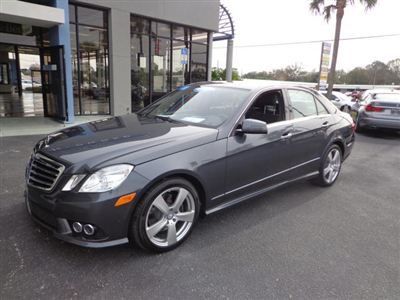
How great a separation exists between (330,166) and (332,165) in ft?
0.20

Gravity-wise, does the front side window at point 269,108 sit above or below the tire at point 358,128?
above

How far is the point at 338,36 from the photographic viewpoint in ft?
42.7

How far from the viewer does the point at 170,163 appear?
8.70 feet

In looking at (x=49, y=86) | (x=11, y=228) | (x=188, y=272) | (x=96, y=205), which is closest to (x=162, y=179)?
(x=96, y=205)

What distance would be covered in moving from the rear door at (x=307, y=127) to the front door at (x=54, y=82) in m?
7.39

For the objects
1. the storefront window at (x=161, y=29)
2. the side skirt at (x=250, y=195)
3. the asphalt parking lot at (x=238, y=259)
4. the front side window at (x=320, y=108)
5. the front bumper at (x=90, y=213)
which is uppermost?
the storefront window at (x=161, y=29)

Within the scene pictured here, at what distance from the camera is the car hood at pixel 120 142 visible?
250 cm

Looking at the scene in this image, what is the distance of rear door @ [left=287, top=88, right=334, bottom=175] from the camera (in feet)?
13.1

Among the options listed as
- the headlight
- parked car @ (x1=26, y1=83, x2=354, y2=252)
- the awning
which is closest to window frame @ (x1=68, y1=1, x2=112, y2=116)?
the awning

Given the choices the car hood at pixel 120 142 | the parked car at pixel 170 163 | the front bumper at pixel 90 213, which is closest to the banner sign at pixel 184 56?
the parked car at pixel 170 163

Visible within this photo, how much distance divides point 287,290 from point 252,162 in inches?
54.3

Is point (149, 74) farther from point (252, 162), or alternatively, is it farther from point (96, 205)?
point (96, 205)

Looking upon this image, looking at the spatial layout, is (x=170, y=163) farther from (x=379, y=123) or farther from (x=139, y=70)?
(x=139, y=70)

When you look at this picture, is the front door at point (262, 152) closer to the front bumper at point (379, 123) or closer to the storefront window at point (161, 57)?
the front bumper at point (379, 123)
